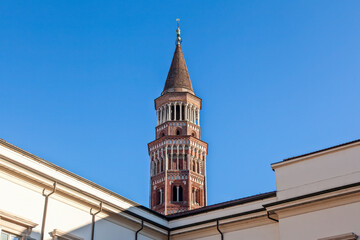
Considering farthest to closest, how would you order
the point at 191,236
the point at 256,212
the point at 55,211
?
the point at 191,236 < the point at 256,212 < the point at 55,211

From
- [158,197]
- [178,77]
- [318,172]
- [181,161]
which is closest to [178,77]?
[178,77]

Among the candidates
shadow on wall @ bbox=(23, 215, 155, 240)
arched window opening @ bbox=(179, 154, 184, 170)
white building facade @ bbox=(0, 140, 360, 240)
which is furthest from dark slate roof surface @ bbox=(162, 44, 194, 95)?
shadow on wall @ bbox=(23, 215, 155, 240)

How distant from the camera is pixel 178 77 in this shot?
65.2 m

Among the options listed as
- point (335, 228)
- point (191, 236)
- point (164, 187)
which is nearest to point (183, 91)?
point (164, 187)

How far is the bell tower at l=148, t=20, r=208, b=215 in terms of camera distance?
2301 inches

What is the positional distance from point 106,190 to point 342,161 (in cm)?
867

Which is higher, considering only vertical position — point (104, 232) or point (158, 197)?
point (158, 197)

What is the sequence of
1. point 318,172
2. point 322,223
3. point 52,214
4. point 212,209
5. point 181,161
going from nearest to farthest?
1. point 52,214
2. point 322,223
3. point 318,172
4. point 212,209
5. point 181,161

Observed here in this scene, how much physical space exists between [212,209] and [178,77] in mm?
41963

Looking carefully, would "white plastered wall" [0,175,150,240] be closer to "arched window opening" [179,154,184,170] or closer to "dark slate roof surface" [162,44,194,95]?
"arched window opening" [179,154,184,170]

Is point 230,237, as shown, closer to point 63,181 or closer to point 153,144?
point 63,181

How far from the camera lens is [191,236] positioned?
23766 mm

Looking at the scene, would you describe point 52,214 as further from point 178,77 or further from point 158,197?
point 178,77

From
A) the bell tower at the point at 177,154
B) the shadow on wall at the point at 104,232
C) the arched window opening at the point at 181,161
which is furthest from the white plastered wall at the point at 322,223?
the arched window opening at the point at 181,161
